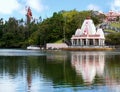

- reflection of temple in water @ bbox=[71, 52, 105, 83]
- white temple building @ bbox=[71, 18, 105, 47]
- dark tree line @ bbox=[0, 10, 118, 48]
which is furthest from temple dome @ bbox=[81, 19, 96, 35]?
reflection of temple in water @ bbox=[71, 52, 105, 83]

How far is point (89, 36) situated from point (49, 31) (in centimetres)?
1975

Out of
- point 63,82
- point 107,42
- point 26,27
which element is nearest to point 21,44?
point 26,27

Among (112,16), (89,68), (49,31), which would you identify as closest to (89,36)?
(49,31)

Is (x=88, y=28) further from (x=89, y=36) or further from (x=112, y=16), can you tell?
(x=112, y=16)

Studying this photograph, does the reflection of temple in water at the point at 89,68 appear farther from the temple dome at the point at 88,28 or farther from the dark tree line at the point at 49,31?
the dark tree line at the point at 49,31

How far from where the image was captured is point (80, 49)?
406ft

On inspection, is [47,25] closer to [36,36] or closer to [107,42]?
[36,36]

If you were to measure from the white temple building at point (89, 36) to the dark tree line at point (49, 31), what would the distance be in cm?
904

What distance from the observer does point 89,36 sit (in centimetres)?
12962

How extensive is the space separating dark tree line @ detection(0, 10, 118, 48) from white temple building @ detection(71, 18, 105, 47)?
9.04 meters

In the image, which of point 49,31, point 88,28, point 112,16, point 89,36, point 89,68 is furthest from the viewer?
point 112,16

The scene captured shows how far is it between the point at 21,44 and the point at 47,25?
942 inches

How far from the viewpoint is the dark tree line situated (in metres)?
142

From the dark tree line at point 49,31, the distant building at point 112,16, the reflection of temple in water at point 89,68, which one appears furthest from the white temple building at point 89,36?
the reflection of temple in water at point 89,68
